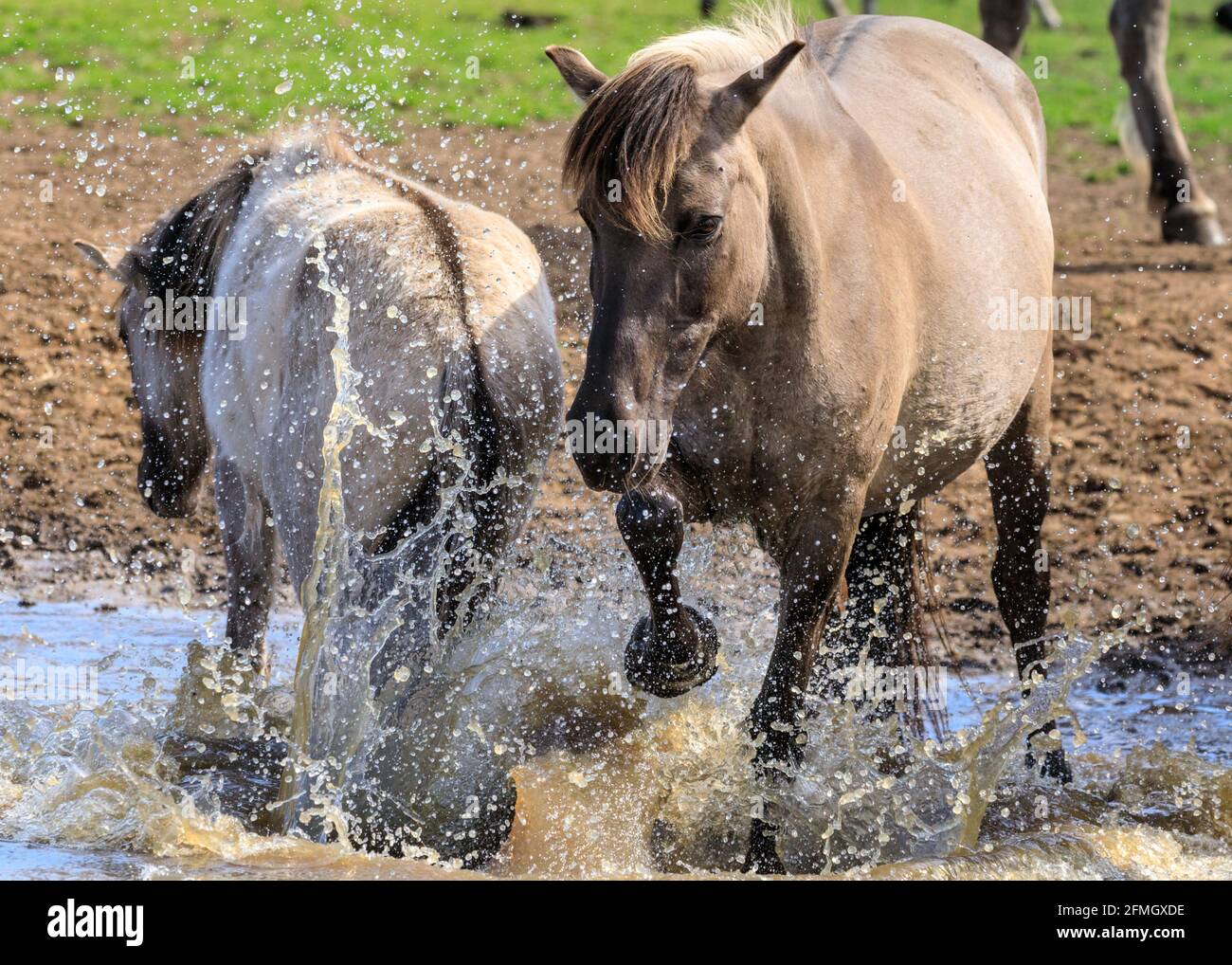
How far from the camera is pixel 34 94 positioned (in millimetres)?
12727

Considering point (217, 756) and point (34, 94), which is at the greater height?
point (34, 94)

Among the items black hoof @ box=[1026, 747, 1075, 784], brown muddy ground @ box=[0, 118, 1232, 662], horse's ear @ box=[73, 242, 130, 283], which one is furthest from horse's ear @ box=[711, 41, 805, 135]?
horse's ear @ box=[73, 242, 130, 283]

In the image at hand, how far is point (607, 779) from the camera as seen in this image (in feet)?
15.8

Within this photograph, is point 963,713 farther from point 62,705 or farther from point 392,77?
point 392,77

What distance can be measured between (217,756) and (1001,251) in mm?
2937

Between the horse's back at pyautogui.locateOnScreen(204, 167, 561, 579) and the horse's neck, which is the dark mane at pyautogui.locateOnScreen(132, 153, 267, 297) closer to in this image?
the horse's back at pyautogui.locateOnScreen(204, 167, 561, 579)

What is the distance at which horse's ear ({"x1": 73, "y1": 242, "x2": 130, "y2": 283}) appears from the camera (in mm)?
5699

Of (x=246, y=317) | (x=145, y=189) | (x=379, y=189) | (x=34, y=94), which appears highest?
(x=34, y=94)

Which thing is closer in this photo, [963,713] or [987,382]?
[987,382]

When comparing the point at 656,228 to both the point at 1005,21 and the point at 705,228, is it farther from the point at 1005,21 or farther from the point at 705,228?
the point at 1005,21

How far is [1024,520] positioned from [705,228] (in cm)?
244
